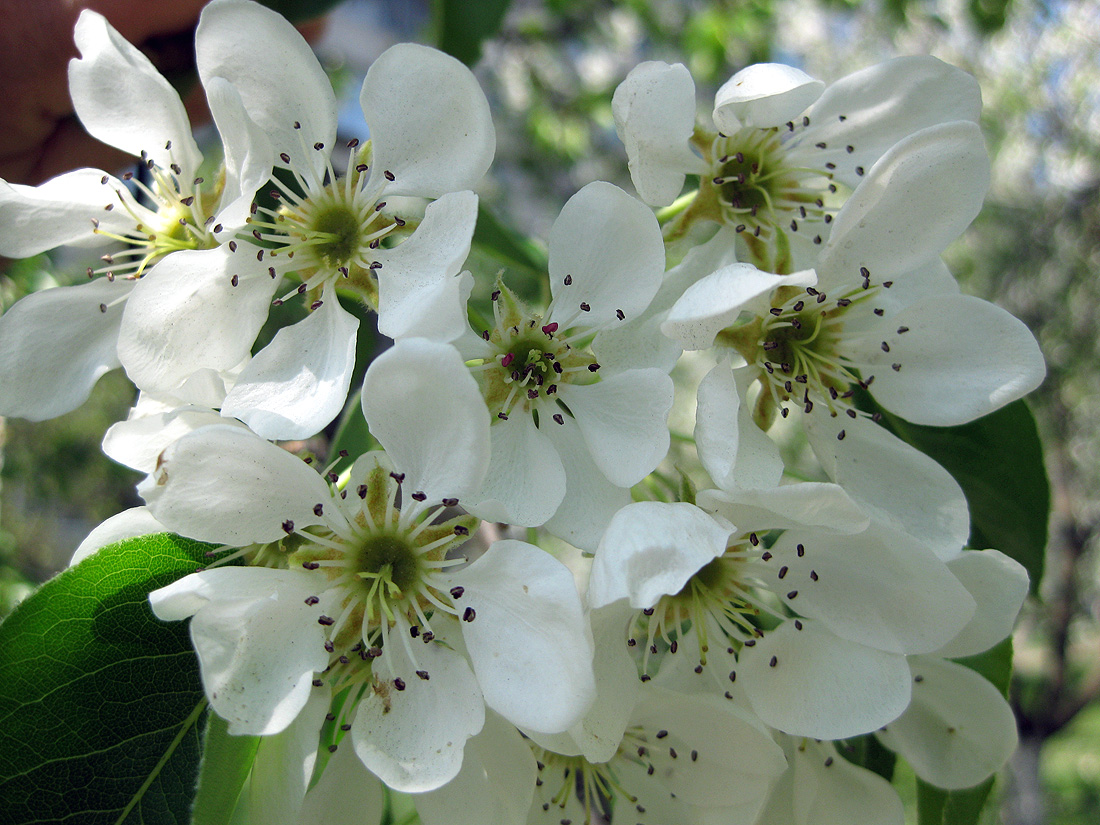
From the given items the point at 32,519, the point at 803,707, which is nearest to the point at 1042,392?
the point at 803,707

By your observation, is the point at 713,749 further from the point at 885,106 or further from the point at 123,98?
the point at 123,98

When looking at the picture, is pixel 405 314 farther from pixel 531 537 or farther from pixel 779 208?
pixel 779 208

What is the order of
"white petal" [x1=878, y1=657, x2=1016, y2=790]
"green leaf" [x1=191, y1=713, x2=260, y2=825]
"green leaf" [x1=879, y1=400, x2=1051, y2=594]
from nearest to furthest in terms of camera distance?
"green leaf" [x1=191, y1=713, x2=260, y2=825]
"white petal" [x1=878, y1=657, x2=1016, y2=790]
"green leaf" [x1=879, y1=400, x2=1051, y2=594]

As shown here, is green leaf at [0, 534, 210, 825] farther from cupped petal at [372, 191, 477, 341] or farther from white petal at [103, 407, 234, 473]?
cupped petal at [372, 191, 477, 341]

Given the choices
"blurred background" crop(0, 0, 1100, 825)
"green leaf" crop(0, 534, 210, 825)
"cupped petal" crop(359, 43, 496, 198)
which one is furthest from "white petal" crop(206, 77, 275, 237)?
"blurred background" crop(0, 0, 1100, 825)

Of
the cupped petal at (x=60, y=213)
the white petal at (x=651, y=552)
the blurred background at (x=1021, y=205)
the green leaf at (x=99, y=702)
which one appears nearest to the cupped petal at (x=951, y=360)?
the white petal at (x=651, y=552)

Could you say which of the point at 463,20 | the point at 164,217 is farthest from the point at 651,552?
the point at 463,20
